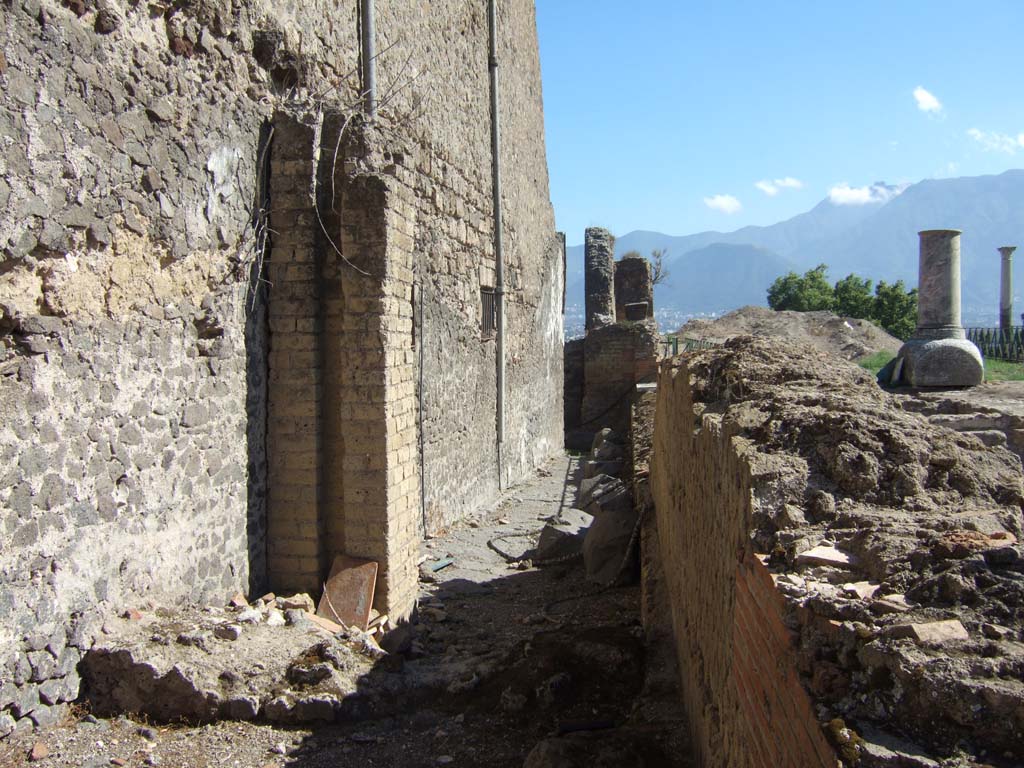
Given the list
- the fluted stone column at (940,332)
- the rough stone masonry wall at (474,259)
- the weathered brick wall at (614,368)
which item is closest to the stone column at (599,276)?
the weathered brick wall at (614,368)

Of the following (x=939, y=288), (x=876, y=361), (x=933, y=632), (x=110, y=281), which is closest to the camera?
(x=933, y=632)

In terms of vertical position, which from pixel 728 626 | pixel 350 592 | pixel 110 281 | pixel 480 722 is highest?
pixel 110 281

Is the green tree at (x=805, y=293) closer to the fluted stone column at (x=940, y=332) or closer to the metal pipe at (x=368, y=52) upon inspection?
the fluted stone column at (x=940, y=332)

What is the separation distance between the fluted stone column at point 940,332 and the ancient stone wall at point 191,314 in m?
6.04

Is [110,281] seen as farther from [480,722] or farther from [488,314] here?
[488,314]

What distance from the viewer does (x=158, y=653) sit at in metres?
3.96

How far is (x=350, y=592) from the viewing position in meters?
5.24

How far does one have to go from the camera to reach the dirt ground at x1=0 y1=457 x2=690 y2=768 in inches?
135

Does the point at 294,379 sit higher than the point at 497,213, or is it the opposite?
the point at 497,213

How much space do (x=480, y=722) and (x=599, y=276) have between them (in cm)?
1904

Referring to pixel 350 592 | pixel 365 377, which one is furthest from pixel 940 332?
pixel 350 592

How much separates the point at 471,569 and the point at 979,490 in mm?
5549

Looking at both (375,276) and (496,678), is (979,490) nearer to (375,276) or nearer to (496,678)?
(496,678)

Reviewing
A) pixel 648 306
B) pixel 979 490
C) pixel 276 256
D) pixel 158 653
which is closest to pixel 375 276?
pixel 276 256
